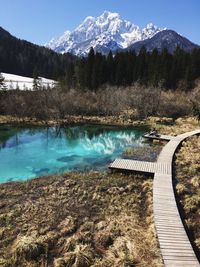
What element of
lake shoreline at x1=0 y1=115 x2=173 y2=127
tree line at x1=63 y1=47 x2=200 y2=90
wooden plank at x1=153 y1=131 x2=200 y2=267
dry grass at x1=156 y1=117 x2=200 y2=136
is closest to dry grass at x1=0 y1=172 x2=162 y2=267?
wooden plank at x1=153 y1=131 x2=200 y2=267

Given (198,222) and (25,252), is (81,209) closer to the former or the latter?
(25,252)

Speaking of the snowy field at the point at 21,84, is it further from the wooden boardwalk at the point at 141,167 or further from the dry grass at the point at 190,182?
the wooden boardwalk at the point at 141,167

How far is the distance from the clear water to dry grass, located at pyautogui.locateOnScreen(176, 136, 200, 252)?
523 cm

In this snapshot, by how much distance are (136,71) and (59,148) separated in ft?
115

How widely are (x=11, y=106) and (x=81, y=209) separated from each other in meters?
31.5

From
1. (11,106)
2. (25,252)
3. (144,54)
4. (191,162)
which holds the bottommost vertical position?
(25,252)

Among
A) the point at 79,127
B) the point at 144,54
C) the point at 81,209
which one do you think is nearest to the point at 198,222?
the point at 81,209

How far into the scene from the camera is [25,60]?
360ft

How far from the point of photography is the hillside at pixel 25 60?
107 meters

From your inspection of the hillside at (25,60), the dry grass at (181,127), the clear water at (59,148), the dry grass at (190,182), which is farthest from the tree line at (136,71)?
the hillside at (25,60)

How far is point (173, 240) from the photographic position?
8594 millimetres

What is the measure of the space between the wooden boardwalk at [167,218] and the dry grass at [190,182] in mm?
572

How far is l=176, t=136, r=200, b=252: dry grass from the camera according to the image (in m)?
10.4

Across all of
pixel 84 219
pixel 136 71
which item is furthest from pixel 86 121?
pixel 84 219
